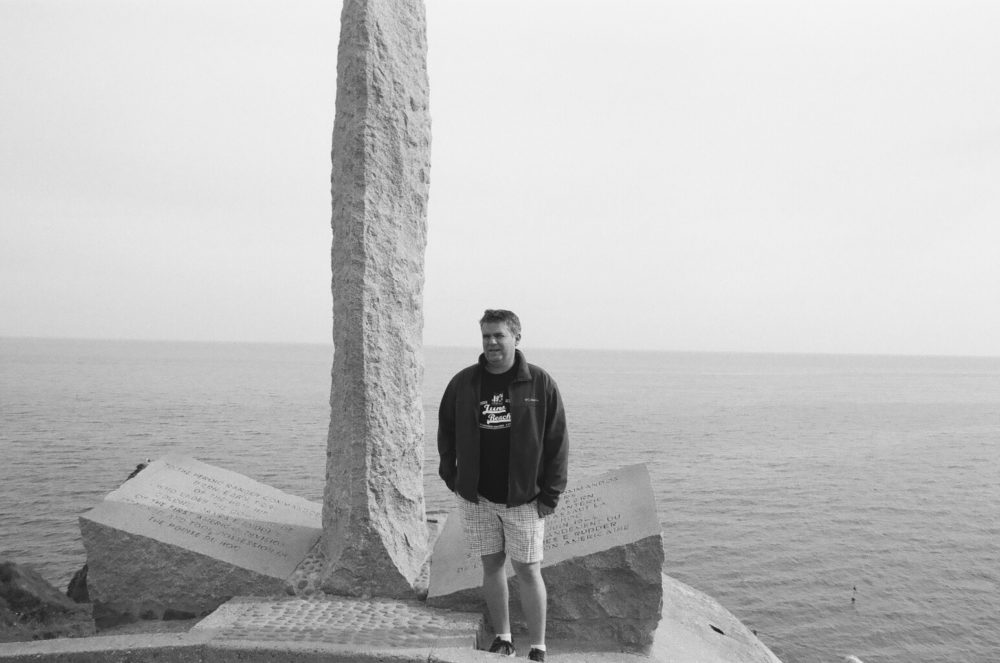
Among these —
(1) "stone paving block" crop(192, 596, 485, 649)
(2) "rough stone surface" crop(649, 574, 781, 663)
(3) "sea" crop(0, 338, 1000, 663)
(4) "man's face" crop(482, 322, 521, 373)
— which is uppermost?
(4) "man's face" crop(482, 322, 521, 373)

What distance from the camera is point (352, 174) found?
580 cm

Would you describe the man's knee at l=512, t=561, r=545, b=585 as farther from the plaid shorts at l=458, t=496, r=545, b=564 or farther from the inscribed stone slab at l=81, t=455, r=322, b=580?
the inscribed stone slab at l=81, t=455, r=322, b=580

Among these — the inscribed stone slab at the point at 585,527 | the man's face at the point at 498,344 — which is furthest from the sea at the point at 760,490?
the man's face at the point at 498,344

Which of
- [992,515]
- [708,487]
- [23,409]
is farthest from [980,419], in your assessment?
[23,409]

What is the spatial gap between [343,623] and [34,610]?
341 centimetres

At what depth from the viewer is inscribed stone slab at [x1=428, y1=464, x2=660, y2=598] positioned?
5355 mm

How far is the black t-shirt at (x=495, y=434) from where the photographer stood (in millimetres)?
4168

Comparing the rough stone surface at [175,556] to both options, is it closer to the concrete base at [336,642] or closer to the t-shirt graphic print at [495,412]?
the concrete base at [336,642]

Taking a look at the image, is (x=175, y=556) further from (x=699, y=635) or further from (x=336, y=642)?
(x=699, y=635)

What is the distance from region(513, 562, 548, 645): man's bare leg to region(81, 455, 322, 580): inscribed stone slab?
2185 millimetres

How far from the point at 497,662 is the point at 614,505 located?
219 cm

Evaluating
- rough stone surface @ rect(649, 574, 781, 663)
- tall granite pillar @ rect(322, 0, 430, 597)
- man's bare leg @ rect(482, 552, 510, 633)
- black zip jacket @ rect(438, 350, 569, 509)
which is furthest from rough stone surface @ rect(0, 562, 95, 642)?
rough stone surface @ rect(649, 574, 781, 663)

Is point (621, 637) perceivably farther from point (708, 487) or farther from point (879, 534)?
point (708, 487)

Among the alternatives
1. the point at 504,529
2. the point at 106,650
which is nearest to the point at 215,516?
the point at 106,650
